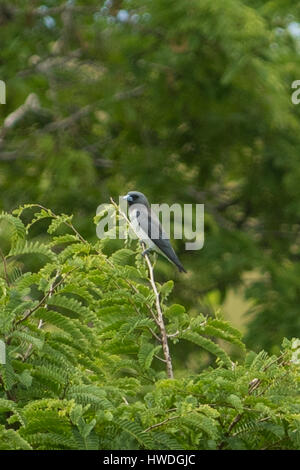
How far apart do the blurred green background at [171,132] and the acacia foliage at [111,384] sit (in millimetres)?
6336

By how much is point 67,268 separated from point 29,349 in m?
0.30

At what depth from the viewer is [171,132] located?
1285 centimetres

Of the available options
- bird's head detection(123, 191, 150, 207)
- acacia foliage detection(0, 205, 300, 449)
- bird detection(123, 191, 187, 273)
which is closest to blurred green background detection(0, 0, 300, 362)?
bird's head detection(123, 191, 150, 207)

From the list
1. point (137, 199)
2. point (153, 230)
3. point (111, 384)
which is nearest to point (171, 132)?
point (137, 199)

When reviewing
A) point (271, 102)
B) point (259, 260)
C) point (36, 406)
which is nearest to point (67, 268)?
point (36, 406)

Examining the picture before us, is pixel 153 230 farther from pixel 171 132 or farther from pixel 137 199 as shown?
pixel 171 132

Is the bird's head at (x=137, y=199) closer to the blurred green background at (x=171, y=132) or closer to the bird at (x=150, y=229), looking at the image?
the bird at (x=150, y=229)

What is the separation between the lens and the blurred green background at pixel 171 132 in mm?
10766

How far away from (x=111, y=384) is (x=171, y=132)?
9.56m

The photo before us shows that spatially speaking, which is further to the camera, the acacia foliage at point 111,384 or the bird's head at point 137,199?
the bird's head at point 137,199

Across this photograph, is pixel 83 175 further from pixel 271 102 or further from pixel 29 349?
pixel 29 349

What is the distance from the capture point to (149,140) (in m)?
12.7

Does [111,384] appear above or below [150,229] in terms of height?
below

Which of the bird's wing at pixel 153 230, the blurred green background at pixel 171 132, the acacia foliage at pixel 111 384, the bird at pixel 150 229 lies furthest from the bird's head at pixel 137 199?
the acacia foliage at pixel 111 384
